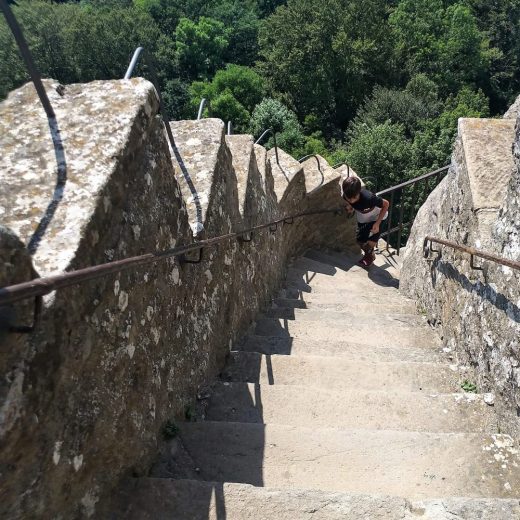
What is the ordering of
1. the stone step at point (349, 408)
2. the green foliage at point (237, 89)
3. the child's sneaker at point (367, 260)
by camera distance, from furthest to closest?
the green foliage at point (237, 89) → the child's sneaker at point (367, 260) → the stone step at point (349, 408)

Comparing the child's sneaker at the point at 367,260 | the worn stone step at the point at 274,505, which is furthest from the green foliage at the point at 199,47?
the worn stone step at the point at 274,505

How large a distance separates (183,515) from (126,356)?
567mm

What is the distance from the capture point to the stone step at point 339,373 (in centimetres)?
288

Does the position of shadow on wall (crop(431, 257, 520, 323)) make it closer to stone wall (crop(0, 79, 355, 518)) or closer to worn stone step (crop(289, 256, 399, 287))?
stone wall (crop(0, 79, 355, 518))

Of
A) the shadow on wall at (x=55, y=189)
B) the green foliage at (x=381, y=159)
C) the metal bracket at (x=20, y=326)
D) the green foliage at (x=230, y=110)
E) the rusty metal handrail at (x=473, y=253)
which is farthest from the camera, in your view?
the green foliage at (x=230, y=110)


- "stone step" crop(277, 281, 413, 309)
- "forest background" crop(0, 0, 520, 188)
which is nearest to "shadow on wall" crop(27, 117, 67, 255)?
"stone step" crop(277, 281, 413, 309)

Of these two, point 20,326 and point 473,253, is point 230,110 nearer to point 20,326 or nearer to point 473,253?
point 473,253

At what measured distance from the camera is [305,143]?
24.8 m

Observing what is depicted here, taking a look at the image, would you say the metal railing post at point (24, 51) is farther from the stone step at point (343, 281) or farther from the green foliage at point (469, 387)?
the stone step at point (343, 281)

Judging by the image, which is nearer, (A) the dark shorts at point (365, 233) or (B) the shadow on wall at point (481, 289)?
(B) the shadow on wall at point (481, 289)

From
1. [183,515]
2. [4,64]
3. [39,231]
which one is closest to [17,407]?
[39,231]

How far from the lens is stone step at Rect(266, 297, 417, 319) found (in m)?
4.58

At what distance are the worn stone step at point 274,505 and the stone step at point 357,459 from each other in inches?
10.8

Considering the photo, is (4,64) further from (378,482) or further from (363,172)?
(378,482)
